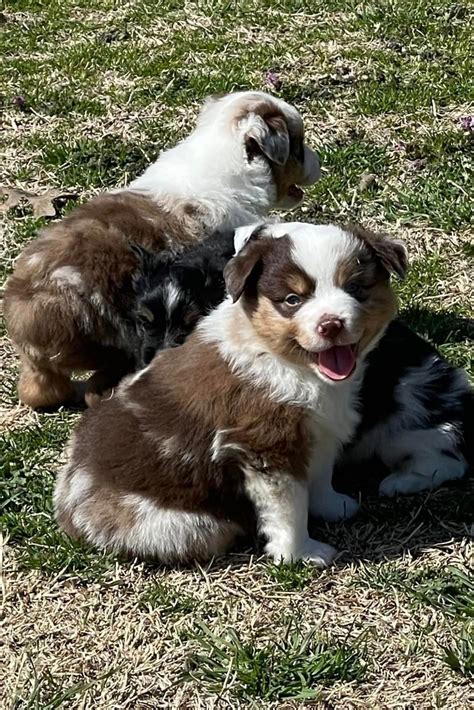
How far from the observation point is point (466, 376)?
5465mm

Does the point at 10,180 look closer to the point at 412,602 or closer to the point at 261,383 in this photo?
the point at 261,383

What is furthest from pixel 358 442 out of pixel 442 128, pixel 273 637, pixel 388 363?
pixel 442 128

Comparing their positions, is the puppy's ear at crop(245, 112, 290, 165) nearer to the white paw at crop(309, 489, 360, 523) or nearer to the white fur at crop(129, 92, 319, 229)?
the white fur at crop(129, 92, 319, 229)

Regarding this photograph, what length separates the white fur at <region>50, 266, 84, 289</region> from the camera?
5.79 metres

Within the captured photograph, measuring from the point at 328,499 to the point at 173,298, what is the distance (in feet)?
4.57

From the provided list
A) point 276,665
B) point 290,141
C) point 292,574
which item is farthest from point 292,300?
point 290,141

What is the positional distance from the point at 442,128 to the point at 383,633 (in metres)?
5.00

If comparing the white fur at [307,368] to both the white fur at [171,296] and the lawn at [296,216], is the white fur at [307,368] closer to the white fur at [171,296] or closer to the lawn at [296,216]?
the lawn at [296,216]

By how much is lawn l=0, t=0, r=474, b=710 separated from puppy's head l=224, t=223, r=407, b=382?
36.5 inches

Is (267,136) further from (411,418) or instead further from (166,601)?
(166,601)

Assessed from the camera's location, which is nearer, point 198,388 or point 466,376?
point 198,388

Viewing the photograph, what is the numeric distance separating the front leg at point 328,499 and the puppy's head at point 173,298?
44.9 inches

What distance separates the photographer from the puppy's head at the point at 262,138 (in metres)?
6.39

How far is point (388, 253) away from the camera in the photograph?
4668 millimetres
